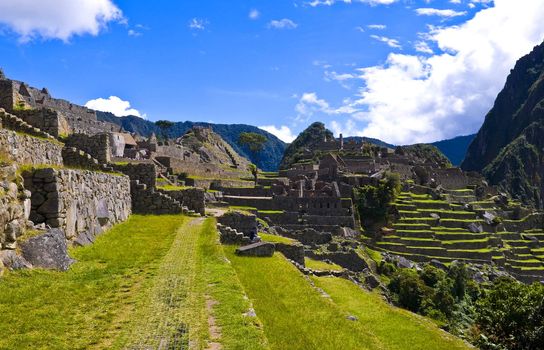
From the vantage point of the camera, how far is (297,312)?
11281 mm

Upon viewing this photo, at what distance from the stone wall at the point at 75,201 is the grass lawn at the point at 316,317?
4.49 meters

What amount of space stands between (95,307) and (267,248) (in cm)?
1085

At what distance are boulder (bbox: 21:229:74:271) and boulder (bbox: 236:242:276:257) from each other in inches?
329

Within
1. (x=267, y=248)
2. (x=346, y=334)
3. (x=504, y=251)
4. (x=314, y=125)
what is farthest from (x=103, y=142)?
(x=314, y=125)

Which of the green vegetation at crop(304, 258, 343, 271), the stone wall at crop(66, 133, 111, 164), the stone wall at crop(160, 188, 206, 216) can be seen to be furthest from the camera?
the green vegetation at crop(304, 258, 343, 271)

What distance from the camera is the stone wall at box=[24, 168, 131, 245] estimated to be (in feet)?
35.8

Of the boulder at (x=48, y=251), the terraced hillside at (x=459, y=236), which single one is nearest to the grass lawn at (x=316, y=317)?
the boulder at (x=48, y=251)

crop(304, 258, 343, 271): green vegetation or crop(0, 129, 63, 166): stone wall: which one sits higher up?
crop(0, 129, 63, 166): stone wall

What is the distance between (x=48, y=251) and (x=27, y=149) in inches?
187

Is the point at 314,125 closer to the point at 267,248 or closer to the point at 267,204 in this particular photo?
the point at 267,204

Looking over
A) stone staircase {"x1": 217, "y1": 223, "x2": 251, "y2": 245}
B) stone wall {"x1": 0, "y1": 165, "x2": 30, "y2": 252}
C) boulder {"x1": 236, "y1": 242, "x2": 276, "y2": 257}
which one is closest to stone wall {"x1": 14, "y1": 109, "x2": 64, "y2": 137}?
stone staircase {"x1": 217, "y1": 223, "x2": 251, "y2": 245}

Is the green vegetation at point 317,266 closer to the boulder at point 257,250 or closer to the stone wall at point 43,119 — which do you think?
the boulder at point 257,250

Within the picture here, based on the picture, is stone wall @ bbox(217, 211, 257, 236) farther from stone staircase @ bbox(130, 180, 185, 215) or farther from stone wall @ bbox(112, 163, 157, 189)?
stone wall @ bbox(112, 163, 157, 189)

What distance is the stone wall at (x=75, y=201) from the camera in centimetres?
1091
